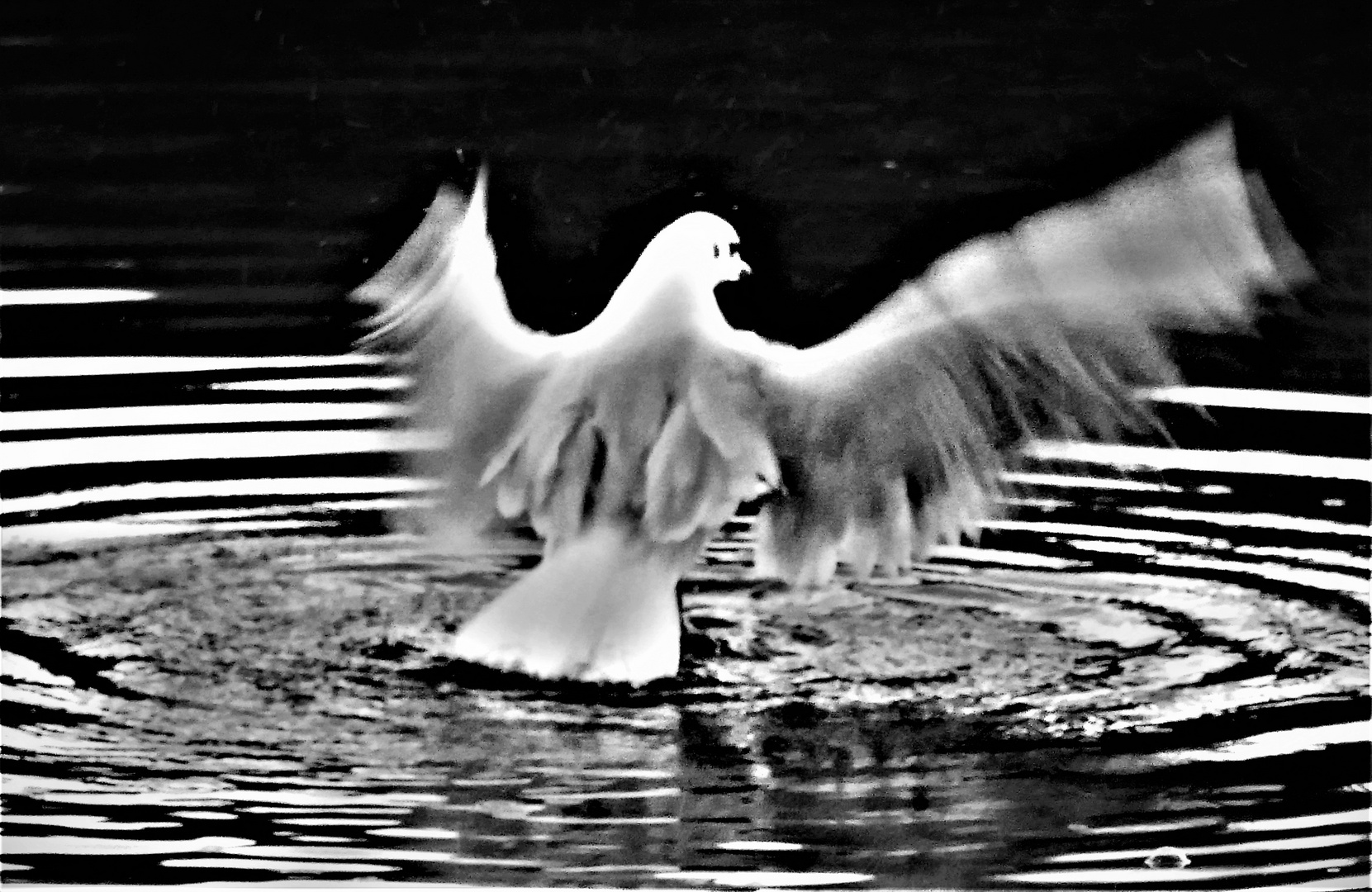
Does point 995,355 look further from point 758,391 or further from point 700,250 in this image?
point 700,250

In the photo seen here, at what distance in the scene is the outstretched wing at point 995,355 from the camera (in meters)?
2.49

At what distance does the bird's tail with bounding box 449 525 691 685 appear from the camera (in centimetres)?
263

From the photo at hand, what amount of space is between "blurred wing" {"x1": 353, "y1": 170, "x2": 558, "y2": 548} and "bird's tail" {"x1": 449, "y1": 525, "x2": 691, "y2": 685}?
7.9 inches

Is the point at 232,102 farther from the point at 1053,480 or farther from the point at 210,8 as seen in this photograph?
the point at 1053,480

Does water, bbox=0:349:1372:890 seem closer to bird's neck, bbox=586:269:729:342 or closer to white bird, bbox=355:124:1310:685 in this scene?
white bird, bbox=355:124:1310:685

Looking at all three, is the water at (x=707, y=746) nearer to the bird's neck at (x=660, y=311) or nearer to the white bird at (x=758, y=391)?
the white bird at (x=758, y=391)

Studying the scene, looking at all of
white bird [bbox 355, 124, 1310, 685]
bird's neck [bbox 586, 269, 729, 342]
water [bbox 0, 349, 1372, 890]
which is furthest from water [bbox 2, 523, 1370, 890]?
bird's neck [bbox 586, 269, 729, 342]

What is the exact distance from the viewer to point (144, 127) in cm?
418

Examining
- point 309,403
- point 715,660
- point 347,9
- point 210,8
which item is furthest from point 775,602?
point 210,8

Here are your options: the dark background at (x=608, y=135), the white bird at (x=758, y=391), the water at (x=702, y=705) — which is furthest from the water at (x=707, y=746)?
the dark background at (x=608, y=135)

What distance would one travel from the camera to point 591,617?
2.67 meters

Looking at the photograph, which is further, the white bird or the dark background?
the dark background

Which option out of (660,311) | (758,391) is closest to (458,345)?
(660,311)

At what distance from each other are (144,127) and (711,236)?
5.10ft
